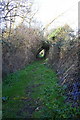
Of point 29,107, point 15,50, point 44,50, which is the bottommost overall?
point 44,50

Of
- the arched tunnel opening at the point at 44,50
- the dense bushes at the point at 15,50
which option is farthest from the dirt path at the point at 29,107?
the arched tunnel opening at the point at 44,50

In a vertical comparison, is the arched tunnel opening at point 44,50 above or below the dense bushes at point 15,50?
below

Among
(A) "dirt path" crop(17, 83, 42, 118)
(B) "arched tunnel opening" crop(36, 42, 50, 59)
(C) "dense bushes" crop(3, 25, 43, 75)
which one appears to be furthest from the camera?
(B) "arched tunnel opening" crop(36, 42, 50, 59)

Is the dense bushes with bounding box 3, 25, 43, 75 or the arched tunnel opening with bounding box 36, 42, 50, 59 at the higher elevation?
the dense bushes with bounding box 3, 25, 43, 75

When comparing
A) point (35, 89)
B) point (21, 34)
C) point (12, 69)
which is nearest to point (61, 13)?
point (21, 34)

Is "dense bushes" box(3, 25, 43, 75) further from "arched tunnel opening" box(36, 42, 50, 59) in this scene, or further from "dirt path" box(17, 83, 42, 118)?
"arched tunnel opening" box(36, 42, 50, 59)

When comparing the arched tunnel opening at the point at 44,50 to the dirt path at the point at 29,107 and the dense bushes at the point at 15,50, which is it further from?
the dirt path at the point at 29,107

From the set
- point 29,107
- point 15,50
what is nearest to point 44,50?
point 15,50

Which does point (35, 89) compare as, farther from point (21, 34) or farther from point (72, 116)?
point (21, 34)

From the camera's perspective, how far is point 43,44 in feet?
64.4

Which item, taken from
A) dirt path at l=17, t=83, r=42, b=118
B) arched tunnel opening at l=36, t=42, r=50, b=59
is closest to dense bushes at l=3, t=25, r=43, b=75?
dirt path at l=17, t=83, r=42, b=118

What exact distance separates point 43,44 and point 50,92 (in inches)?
568

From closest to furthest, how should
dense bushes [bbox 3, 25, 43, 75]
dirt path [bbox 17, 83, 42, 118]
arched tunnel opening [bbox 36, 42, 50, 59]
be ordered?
1. dirt path [bbox 17, 83, 42, 118]
2. dense bushes [bbox 3, 25, 43, 75]
3. arched tunnel opening [bbox 36, 42, 50, 59]

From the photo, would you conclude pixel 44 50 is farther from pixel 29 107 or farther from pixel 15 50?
pixel 29 107
